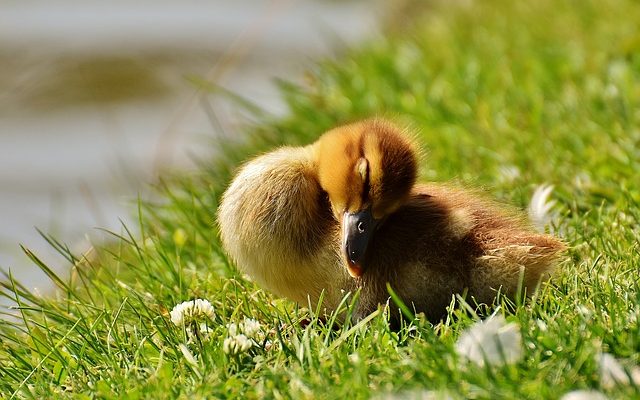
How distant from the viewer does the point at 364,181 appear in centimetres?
334

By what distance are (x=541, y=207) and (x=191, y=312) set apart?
1.55 metres

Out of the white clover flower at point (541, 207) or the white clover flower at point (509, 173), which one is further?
the white clover flower at point (509, 173)

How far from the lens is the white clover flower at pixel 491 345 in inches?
109

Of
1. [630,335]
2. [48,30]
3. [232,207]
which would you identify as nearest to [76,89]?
[48,30]

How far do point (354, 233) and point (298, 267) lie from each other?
0.76ft

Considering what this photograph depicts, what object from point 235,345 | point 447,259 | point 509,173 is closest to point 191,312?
point 235,345

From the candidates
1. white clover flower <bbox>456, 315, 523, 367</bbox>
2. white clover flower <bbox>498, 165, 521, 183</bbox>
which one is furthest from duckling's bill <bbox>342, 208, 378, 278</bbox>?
white clover flower <bbox>498, 165, 521, 183</bbox>

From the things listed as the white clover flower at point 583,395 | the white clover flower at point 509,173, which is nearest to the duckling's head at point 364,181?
the white clover flower at point 583,395

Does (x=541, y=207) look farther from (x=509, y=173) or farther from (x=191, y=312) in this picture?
(x=191, y=312)

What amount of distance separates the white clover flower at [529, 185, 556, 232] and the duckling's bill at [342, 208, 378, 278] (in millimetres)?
993

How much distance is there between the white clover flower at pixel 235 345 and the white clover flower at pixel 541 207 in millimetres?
1403

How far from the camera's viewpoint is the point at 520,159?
198 inches

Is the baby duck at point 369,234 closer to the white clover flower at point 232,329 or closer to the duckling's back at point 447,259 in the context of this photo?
the duckling's back at point 447,259

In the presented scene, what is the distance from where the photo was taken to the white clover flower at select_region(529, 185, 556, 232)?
13.7 feet
